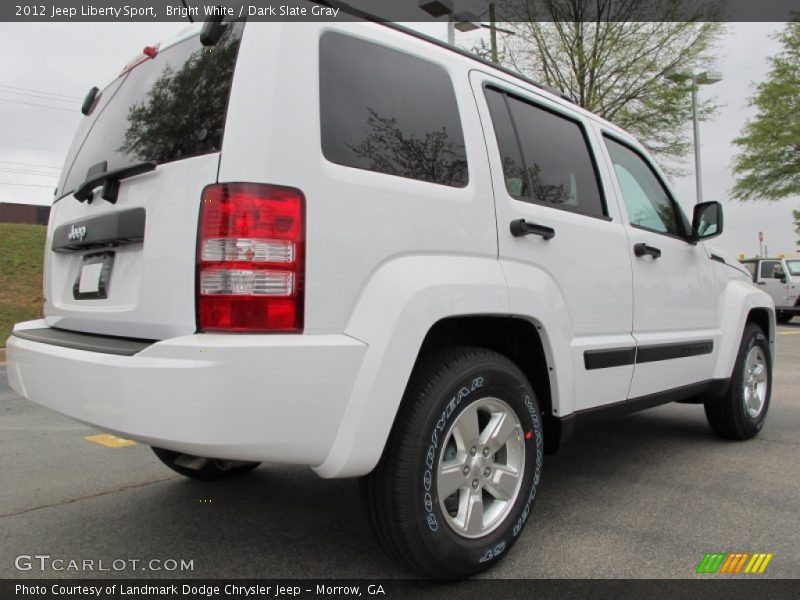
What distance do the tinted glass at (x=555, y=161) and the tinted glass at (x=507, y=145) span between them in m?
0.02

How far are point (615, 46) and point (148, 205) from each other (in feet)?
48.3

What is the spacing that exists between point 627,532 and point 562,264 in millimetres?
1170

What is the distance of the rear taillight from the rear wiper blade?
0.42 metres

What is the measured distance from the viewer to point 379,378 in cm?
189

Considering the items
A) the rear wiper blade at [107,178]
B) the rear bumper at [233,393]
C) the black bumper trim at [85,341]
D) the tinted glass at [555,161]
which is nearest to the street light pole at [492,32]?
the tinted glass at [555,161]

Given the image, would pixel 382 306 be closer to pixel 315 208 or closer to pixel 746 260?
pixel 315 208

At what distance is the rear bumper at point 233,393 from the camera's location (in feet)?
5.65

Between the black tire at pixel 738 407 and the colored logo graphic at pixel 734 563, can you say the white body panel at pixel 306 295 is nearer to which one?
the colored logo graphic at pixel 734 563

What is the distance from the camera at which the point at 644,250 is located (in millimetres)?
3182

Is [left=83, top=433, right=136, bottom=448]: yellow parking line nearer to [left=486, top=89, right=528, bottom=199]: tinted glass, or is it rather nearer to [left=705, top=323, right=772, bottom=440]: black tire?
[left=486, top=89, right=528, bottom=199]: tinted glass

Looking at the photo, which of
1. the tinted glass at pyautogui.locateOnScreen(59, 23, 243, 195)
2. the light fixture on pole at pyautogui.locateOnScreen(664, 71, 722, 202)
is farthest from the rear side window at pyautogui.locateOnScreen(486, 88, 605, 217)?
the light fixture on pole at pyautogui.locateOnScreen(664, 71, 722, 202)

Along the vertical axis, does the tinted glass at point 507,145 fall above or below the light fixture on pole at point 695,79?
below

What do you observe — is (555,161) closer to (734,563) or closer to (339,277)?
(339,277)

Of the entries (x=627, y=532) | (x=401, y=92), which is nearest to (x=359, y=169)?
(x=401, y=92)
